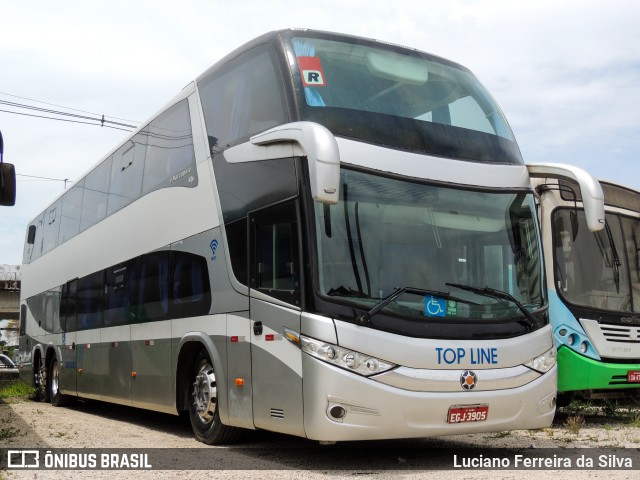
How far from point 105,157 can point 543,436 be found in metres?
8.63

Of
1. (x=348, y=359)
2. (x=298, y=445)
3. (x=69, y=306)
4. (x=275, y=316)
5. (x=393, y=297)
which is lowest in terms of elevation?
(x=298, y=445)

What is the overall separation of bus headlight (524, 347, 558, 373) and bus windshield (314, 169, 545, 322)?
Answer: 45 cm

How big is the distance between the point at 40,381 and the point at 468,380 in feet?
42.9

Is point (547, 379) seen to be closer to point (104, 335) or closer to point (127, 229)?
point (127, 229)

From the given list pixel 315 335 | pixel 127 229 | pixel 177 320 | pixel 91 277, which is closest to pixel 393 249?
pixel 315 335

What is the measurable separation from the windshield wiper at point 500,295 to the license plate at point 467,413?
39.9 inches

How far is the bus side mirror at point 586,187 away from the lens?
7.96 metres

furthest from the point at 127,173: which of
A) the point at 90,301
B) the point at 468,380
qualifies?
the point at 468,380

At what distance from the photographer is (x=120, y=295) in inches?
486

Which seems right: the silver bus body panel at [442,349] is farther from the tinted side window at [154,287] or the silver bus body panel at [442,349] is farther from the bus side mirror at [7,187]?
the tinted side window at [154,287]

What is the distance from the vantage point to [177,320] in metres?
9.95

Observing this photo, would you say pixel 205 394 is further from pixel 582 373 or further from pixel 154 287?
pixel 582 373

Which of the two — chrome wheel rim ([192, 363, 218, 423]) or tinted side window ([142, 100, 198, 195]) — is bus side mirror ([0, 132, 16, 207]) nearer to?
chrome wheel rim ([192, 363, 218, 423])

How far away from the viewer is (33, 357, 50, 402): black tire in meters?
17.7
